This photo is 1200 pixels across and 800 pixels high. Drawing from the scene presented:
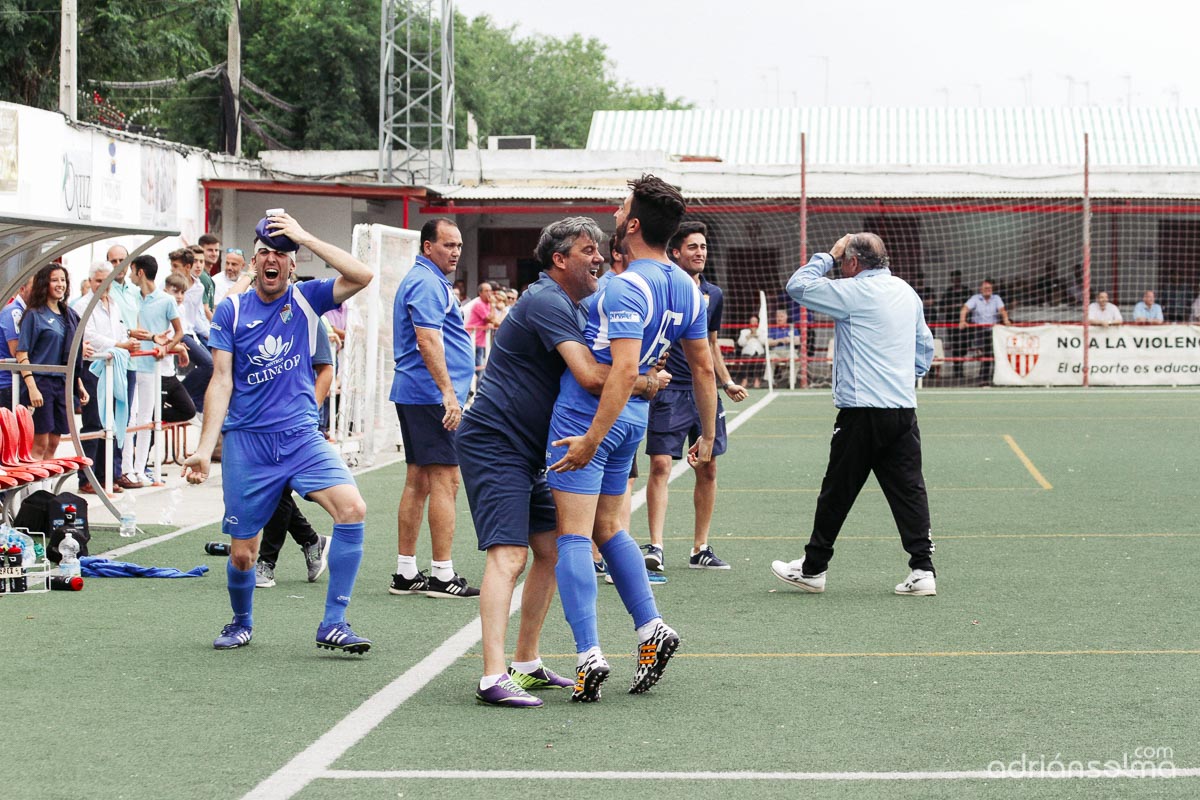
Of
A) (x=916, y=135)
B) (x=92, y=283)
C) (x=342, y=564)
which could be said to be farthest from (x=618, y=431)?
(x=916, y=135)

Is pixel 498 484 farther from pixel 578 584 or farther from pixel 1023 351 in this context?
pixel 1023 351

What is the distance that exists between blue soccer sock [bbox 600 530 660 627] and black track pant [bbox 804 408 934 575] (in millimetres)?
2582

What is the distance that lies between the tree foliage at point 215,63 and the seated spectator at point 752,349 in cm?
1132

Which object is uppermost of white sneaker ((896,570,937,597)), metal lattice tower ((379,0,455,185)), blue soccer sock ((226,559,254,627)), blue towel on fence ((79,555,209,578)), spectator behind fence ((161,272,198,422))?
metal lattice tower ((379,0,455,185))

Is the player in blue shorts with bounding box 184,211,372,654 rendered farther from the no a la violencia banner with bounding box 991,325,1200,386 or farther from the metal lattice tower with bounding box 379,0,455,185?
the metal lattice tower with bounding box 379,0,455,185

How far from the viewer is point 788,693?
20.3 feet

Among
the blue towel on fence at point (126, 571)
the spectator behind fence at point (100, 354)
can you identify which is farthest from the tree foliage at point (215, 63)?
the blue towel on fence at point (126, 571)

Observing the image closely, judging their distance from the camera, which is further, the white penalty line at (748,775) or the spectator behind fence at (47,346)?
the spectator behind fence at (47,346)

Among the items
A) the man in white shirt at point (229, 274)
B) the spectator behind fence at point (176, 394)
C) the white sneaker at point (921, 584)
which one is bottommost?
the white sneaker at point (921, 584)

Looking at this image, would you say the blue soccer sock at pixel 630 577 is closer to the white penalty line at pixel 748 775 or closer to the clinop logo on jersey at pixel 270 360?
the white penalty line at pixel 748 775

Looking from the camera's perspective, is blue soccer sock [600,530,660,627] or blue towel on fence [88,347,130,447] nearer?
blue soccer sock [600,530,660,627]

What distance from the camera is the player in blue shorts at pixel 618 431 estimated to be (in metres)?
5.85

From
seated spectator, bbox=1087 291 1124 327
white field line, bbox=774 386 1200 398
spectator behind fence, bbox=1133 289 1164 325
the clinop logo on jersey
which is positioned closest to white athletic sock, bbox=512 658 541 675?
the clinop logo on jersey

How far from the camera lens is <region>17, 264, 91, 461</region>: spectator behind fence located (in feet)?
38.3
